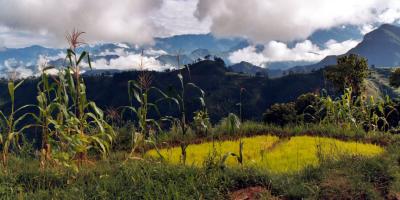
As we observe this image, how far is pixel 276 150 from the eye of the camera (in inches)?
491

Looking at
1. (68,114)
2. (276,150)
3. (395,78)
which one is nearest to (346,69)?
(395,78)

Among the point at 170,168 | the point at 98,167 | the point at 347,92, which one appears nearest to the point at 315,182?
the point at 170,168

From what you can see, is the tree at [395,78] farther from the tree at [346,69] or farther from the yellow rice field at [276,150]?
the yellow rice field at [276,150]

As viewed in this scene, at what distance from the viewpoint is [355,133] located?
14.7 m

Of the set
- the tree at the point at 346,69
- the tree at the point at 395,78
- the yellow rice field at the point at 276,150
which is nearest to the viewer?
the yellow rice field at the point at 276,150

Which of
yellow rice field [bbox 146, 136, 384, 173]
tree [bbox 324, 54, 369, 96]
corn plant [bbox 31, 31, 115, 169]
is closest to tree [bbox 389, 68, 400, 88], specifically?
tree [bbox 324, 54, 369, 96]

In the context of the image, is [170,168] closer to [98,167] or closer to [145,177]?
[145,177]

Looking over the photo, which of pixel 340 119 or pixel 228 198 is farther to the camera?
pixel 340 119

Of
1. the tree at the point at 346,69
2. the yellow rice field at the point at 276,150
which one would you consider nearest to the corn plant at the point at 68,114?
the yellow rice field at the point at 276,150

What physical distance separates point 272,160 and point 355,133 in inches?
203

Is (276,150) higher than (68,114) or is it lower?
lower

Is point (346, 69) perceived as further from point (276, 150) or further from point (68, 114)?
point (68, 114)

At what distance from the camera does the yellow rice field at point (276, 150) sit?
35.0 feet

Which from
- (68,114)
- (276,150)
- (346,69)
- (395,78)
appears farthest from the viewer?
(395,78)
